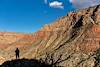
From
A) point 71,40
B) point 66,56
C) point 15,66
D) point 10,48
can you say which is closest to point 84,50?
point 66,56

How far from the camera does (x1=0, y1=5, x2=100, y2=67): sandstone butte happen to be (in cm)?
10481

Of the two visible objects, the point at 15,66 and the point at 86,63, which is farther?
the point at 86,63

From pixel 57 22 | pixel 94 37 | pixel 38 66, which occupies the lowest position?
pixel 38 66

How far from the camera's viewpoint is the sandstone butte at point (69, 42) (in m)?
105

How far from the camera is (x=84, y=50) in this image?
360 ft

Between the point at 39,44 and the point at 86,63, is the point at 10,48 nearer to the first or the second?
the point at 39,44

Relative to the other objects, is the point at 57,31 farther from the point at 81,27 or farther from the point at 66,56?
the point at 66,56

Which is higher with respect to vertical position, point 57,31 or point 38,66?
point 57,31

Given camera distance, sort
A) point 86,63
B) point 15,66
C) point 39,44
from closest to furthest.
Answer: point 15,66
point 86,63
point 39,44

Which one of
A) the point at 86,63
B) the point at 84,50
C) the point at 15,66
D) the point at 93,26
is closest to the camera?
the point at 15,66

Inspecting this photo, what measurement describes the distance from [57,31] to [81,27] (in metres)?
23.0

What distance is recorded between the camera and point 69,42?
121m

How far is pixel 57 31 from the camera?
489 feet

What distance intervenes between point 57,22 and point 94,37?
45591 mm
